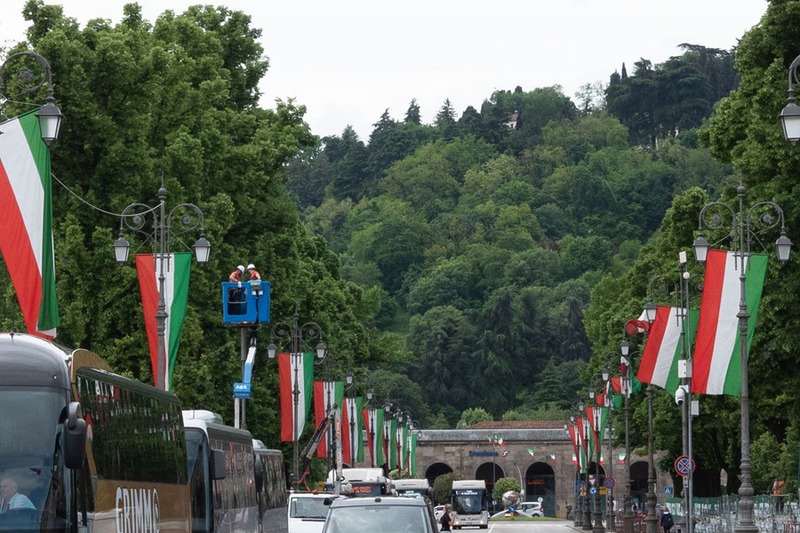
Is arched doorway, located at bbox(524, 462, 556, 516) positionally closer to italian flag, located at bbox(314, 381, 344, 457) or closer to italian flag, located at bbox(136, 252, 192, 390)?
italian flag, located at bbox(314, 381, 344, 457)

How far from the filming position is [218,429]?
90.8ft

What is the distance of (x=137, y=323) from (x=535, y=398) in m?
130

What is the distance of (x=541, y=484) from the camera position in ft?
461

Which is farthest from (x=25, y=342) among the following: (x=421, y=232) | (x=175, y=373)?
(x=421, y=232)

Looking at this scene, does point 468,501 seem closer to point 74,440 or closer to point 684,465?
point 684,465

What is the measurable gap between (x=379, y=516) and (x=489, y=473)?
12133cm

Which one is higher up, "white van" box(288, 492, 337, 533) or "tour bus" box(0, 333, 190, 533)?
"tour bus" box(0, 333, 190, 533)

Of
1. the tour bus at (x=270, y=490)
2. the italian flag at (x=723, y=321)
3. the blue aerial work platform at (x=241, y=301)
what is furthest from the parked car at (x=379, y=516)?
the blue aerial work platform at (x=241, y=301)

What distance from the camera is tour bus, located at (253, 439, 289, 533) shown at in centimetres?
3669

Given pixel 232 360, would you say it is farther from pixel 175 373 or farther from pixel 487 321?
pixel 487 321

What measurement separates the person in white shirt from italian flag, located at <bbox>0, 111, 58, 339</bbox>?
6991 mm

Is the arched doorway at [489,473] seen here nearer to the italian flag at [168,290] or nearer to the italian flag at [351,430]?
the italian flag at [351,430]

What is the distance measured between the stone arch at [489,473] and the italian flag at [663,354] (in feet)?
335

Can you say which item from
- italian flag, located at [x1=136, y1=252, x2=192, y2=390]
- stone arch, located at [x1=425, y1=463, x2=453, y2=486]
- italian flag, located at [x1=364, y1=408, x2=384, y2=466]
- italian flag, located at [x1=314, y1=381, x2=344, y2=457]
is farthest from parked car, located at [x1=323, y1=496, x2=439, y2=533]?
stone arch, located at [x1=425, y1=463, x2=453, y2=486]
